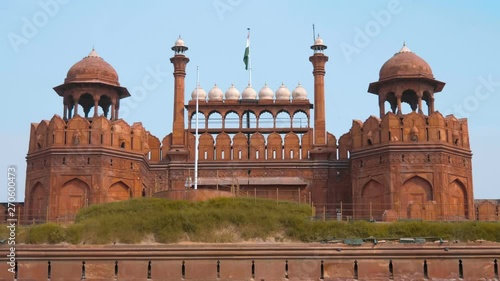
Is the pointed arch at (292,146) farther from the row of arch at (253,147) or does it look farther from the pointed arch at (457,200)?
the pointed arch at (457,200)

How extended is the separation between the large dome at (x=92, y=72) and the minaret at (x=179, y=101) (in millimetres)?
2848

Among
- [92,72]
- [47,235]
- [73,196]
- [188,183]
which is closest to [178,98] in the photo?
[92,72]

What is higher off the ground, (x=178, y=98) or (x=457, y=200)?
(x=178, y=98)

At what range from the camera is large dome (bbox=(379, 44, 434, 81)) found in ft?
124

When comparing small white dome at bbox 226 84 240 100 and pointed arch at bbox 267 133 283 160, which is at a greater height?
small white dome at bbox 226 84 240 100

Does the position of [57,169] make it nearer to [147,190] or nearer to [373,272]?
[147,190]

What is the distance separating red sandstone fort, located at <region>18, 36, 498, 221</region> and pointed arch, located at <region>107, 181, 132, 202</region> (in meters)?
0.05

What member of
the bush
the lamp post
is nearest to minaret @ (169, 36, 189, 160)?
the lamp post

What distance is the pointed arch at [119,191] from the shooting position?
36.1 metres

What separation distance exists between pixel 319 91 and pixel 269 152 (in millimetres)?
3664

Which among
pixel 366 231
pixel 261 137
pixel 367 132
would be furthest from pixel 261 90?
pixel 366 231

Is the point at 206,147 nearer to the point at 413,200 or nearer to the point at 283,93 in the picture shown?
the point at 283,93

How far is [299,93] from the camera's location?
1617 inches

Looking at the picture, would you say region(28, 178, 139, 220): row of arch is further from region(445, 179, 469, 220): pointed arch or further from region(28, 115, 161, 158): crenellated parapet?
region(445, 179, 469, 220): pointed arch
